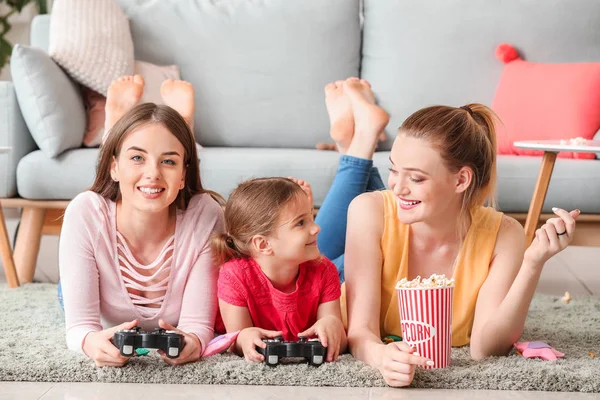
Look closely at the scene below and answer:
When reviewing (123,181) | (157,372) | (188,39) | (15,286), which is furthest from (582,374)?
(188,39)

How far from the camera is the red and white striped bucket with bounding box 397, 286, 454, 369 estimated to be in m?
1.63

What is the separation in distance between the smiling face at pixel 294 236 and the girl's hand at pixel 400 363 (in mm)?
346

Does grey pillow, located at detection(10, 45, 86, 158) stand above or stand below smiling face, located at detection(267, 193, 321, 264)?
above

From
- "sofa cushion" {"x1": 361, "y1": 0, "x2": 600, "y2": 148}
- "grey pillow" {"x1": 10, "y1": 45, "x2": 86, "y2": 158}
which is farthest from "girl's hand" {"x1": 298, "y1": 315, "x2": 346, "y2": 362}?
"sofa cushion" {"x1": 361, "y1": 0, "x2": 600, "y2": 148}

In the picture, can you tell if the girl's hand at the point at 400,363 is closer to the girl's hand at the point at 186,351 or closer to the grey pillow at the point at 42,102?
the girl's hand at the point at 186,351

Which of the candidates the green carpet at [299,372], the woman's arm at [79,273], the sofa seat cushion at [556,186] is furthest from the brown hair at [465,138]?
the sofa seat cushion at [556,186]

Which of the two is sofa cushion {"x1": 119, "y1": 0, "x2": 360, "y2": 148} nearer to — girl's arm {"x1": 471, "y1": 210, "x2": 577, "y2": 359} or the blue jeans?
the blue jeans

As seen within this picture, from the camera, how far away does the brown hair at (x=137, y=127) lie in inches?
75.3

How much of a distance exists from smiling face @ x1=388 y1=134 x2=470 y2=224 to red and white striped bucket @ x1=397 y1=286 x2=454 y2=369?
211mm

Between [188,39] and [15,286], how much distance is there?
1288mm

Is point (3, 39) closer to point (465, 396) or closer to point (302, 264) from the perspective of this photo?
point (302, 264)

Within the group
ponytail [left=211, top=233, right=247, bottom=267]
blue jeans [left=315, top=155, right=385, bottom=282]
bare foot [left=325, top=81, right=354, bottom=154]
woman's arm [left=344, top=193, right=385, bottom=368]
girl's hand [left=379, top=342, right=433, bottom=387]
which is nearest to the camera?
girl's hand [left=379, top=342, right=433, bottom=387]

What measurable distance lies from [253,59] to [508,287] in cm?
191

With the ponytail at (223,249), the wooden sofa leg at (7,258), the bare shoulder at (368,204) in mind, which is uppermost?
the bare shoulder at (368,204)
